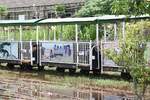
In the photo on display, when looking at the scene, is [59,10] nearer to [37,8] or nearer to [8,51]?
[37,8]

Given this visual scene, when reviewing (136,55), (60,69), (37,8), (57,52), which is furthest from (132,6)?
(37,8)

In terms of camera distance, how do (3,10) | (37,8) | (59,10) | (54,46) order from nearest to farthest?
(54,46) < (59,10) < (37,8) < (3,10)

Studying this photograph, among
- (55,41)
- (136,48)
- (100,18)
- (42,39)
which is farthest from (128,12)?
(42,39)

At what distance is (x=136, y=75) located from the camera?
11438mm

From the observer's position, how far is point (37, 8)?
169ft

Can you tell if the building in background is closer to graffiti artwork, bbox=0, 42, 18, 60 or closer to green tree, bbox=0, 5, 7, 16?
green tree, bbox=0, 5, 7, 16

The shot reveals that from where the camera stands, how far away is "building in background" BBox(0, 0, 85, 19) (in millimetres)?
47938

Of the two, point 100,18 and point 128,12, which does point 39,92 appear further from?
point 128,12

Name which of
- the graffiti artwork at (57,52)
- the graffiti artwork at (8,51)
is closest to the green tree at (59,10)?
the graffiti artwork at (8,51)

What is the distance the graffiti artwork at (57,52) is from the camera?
2342cm

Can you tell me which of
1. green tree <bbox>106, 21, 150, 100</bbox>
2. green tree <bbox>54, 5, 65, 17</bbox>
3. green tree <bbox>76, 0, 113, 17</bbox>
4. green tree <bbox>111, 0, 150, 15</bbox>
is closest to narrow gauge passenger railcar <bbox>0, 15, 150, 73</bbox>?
green tree <bbox>106, 21, 150, 100</bbox>

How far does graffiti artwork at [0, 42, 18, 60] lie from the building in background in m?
19.7

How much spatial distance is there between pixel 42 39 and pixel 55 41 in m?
2.05

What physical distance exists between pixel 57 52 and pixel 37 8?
2793 cm
